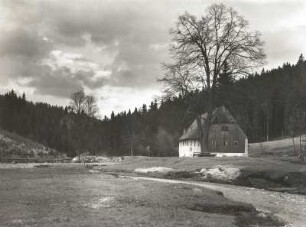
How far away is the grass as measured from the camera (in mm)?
14375

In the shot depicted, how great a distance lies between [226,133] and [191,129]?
8502 mm

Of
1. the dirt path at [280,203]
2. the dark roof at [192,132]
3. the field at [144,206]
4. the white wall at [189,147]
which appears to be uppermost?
the dark roof at [192,132]

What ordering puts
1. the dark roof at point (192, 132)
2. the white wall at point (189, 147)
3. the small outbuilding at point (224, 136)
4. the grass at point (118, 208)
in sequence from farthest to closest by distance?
the dark roof at point (192, 132) < the white wall at point (189, 147) < the small outbuilding at point (224, 136) < the grass at point (118, 208)

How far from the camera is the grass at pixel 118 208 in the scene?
14.4m

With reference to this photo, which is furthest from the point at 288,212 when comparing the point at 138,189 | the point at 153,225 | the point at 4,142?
the point at 4,142

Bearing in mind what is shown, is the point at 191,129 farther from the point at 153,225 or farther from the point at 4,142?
the point at 153,225

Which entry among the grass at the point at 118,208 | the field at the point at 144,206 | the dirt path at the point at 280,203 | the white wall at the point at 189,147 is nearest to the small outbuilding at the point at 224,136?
the white wall at the point at 189,147

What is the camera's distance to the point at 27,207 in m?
16.1

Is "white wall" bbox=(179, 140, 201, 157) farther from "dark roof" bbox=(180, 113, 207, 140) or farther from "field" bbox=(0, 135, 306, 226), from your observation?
"field" bbox=(0, 135, 306, 226)

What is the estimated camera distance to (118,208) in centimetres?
1662

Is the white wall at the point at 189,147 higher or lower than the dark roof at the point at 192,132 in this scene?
lower

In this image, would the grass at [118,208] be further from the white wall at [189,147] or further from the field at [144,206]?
the white wall at [189,147]

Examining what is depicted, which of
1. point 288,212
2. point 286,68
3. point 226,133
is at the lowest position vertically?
point 288,212

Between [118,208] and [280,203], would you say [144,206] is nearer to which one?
[118,208]
